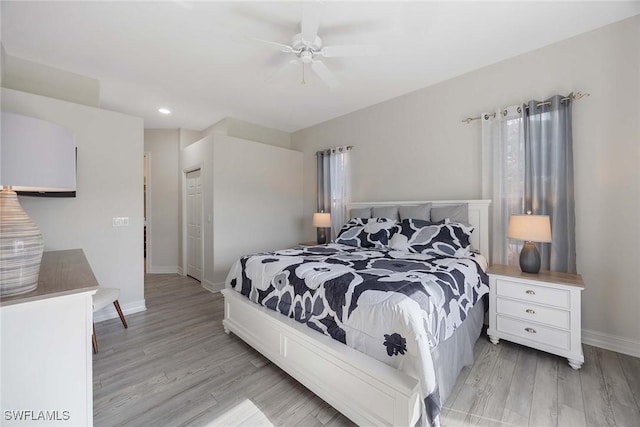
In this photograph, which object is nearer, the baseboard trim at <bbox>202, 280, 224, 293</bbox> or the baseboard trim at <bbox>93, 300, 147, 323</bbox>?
the baseboard trim at <bbox>93, 300, 147, 323</bbox>

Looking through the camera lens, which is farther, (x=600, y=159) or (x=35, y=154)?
(x=600, y=159)

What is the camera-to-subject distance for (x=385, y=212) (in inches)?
128

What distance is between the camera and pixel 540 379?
183 centimetres

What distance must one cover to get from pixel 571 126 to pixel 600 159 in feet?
1.19

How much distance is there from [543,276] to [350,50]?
2.40 metres

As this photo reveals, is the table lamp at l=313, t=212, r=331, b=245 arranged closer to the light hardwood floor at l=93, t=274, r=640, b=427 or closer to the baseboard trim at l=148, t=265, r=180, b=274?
the light hardwood floor at l=93, t=274, r=640, b=427

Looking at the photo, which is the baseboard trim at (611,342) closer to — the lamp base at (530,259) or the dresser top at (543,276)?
the dresser top at (543,276)

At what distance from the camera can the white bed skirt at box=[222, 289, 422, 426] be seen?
128cm

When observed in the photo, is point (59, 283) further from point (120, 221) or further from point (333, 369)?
point (120, 221)

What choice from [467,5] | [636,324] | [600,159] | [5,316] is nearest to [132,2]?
[5,316]

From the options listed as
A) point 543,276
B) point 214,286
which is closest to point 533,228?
point 543,276

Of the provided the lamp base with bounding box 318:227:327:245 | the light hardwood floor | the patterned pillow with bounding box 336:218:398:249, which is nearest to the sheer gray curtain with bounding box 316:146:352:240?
the lamp base with bounding box 318:227:327:245

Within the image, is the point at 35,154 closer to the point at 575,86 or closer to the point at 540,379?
the point at 540,379

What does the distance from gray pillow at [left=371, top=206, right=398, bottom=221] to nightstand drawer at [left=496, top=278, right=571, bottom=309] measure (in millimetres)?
1263
